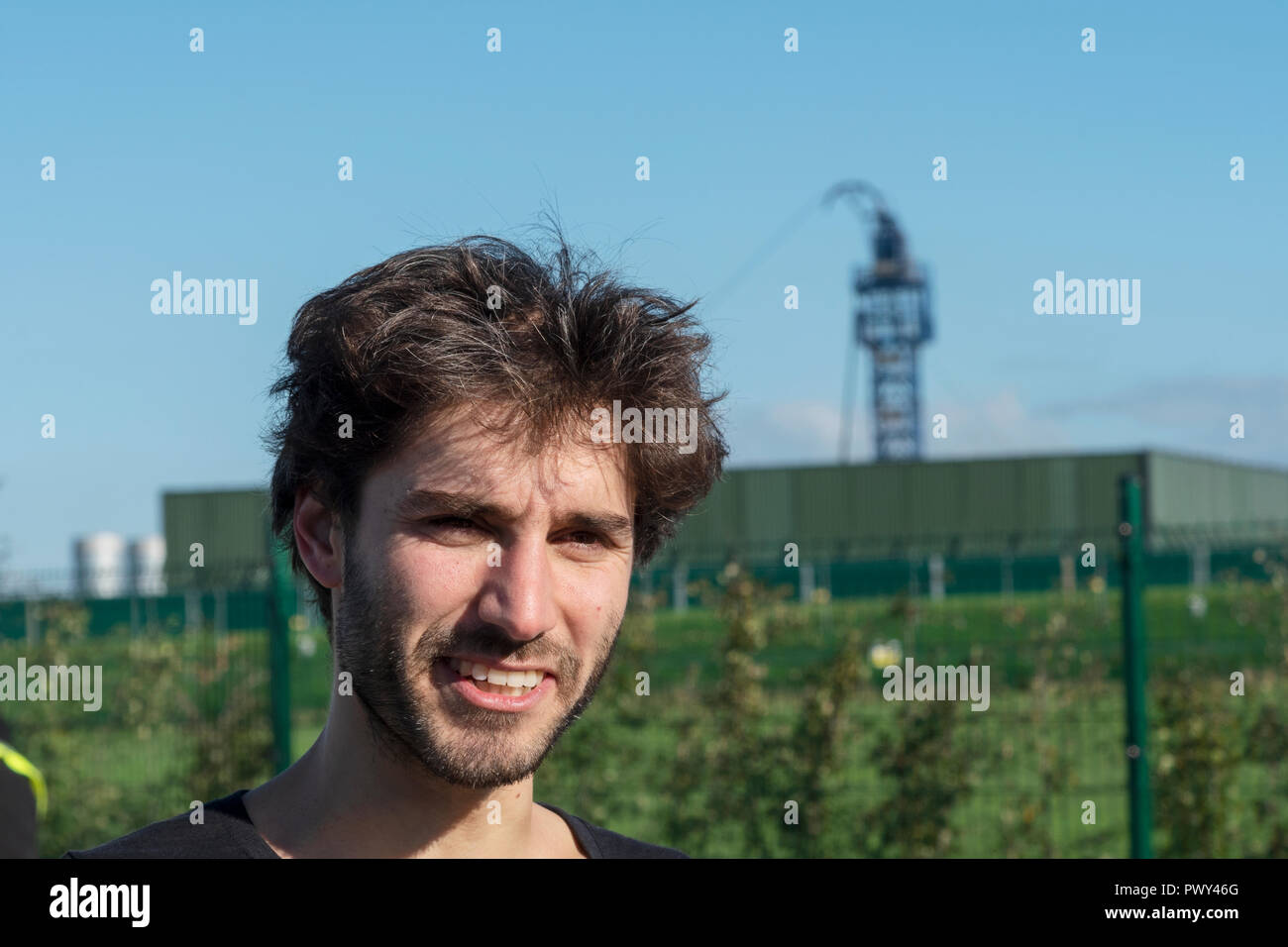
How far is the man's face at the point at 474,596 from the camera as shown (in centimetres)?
194

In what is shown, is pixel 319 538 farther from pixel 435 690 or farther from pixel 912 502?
pixel 912 502

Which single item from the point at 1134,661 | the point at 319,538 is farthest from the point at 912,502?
the point at 319,538

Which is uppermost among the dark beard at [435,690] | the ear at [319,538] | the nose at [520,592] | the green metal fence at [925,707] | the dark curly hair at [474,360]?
the dark curly hair at [474,360]

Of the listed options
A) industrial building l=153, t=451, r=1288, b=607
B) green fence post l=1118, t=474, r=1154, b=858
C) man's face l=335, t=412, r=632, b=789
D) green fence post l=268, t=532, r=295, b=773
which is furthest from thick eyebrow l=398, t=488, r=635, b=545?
industrial building l=153, t=451, r=1288, b=607

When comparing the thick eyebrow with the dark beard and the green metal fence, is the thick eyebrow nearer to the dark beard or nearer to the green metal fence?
the dark beard

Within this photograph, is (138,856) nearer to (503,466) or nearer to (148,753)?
(503,466)

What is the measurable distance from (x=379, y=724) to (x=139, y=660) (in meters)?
7.03

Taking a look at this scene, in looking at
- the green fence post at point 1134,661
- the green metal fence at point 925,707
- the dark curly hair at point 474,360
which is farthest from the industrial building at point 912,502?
the dark curly hair at point 474,360

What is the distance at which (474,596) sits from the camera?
1.94m

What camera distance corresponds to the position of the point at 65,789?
8805mm

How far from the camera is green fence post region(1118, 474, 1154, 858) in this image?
6066 mm

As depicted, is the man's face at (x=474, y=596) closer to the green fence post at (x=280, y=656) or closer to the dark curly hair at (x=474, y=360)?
the dark curly hair at (x=474, y=360)

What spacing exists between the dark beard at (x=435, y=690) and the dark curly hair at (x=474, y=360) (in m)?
0.17
